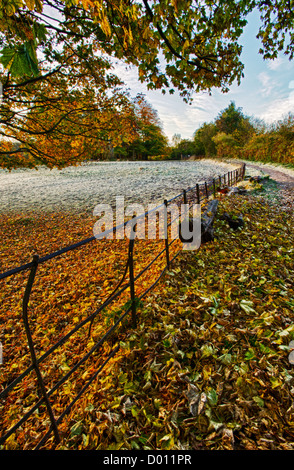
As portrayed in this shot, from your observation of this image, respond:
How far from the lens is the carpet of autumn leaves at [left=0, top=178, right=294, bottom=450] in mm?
1888

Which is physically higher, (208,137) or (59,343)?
(208,137)

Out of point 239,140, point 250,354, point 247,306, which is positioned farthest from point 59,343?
point 239,140

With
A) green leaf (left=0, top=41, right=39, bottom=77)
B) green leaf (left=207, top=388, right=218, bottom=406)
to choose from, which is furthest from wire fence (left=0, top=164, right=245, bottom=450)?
green leaf (left=0, top=41, right=39, bottom=77)

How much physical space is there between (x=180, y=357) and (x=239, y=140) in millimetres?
54271

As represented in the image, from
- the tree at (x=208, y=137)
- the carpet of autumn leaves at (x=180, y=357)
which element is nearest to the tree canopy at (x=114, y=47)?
the carpet of autumn leaves at (x=180, y=357)

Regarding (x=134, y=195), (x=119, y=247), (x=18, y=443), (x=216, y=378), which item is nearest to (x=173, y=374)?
(x=216, y=378)

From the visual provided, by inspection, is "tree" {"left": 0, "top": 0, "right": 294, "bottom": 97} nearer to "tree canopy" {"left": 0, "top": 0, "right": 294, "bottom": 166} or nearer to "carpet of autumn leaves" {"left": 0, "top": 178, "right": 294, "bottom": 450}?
"tree canopy" {"left": 0, "top": 0, "right": 294, "bottom": 166}

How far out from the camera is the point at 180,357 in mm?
2516

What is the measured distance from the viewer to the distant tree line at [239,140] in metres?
24.9

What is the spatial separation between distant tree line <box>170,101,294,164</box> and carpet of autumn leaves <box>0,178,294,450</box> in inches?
980

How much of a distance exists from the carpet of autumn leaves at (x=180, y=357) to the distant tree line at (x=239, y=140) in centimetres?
2488

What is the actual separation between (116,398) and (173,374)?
0.69m

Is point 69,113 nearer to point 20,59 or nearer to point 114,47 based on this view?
point 114,47

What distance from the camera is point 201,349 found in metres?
2.59
